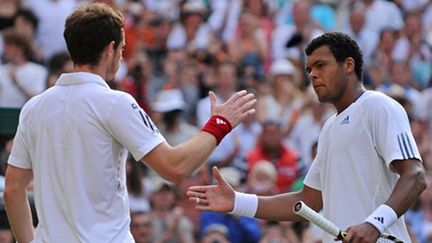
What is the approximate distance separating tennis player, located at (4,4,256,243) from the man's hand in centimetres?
86

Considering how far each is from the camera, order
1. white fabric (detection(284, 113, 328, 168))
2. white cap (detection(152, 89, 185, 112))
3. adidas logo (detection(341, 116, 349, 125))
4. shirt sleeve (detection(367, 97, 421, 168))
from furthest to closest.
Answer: white fabric (detection(284, 113, 328, 168)) → white cap (detection(152, 89, 185, 112)) → adidas logo (detection(341, 116, 349, 125)) → shirt sleeve (detection(367, 97, 421, 168))

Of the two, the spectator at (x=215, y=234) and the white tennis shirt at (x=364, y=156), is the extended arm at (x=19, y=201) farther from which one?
the spectator at (x=215, y=234)

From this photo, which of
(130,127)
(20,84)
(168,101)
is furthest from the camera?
(168,101)

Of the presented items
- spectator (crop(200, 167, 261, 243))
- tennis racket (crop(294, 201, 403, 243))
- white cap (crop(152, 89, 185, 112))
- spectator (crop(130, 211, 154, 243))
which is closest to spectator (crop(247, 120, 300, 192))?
white cap (crop(152, 89, 185, 112))

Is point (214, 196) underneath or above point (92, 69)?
underneath

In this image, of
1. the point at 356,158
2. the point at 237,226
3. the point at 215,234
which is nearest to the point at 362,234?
the point at 356,158

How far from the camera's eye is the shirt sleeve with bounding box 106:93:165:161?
7.03 metres

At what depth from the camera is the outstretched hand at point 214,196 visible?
25.9 feet

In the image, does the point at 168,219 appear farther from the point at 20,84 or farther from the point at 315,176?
the point at 315,176

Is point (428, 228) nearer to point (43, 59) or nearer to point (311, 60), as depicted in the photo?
point (43, 59)

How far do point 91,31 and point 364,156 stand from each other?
170cm

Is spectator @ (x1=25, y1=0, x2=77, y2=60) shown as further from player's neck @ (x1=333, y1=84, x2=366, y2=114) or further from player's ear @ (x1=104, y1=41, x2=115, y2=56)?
player's ear @ (x1=104, y1=41, x2=115, y2=56)

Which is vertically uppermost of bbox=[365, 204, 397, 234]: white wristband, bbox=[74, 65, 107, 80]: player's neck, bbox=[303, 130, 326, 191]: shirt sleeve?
bbox=[74, 65, 107, 80]: player's neck

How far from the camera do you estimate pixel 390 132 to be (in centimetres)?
742
